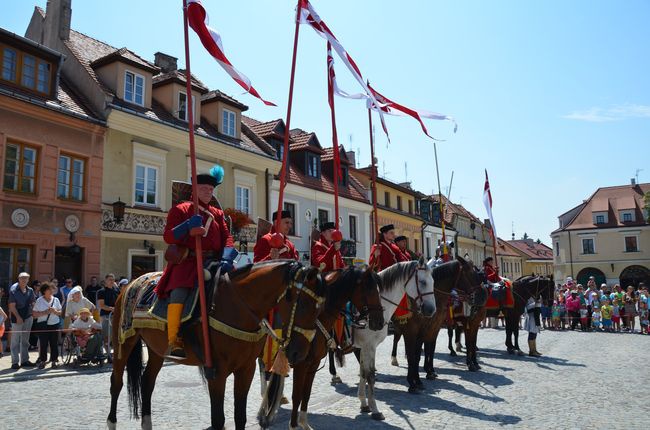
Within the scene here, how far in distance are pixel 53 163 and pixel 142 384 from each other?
11.6m

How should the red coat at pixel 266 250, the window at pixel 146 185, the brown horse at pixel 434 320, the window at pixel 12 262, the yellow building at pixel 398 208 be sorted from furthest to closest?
1. the yellow building at pixel 398 208
2. the window at pixel 146 185
3. the window at pixel 12 262
4. the brown horse at pixel 434 320
5. the red coat at pixel 266 250

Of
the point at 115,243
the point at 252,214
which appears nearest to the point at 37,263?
the point at 115,243

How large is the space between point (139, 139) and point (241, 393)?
1479 cm

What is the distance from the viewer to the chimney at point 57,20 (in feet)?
61.1

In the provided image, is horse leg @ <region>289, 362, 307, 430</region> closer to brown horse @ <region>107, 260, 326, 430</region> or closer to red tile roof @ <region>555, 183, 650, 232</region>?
brown horse @ <region>107, 260, 326, 430</region>

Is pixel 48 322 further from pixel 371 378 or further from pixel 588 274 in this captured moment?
pixel 588 274

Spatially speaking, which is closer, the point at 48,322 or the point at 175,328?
the point at 175,328

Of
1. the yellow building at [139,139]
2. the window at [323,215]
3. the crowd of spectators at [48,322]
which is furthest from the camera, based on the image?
the window at [323,215]

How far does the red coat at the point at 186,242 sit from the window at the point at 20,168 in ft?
37.8

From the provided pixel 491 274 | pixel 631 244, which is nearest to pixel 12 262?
pixel 491 274

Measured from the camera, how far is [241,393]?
4.73m

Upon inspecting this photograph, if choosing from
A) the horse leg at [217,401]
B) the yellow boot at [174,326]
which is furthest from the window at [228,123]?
the horse leg at [217,401]

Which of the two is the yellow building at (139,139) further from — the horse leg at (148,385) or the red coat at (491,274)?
the horse leg at (148,385)

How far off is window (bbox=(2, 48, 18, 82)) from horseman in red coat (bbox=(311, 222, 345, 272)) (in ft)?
38.7
